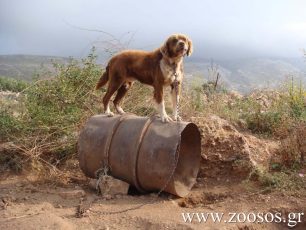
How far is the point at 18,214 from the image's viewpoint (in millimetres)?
4883

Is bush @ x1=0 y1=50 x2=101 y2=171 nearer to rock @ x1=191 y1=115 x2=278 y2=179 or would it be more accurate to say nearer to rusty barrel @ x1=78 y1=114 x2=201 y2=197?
rusty barrel @ x1=78 y1=114 x2=201 y2=197

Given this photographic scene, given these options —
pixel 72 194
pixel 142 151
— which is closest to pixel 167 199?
pixel 142 151

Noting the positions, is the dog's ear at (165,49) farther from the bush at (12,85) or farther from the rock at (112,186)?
the bush at (12,85)

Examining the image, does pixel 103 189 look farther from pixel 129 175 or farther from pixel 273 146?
pixel 273 146

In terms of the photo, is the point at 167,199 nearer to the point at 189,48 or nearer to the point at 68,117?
the point at 189,48

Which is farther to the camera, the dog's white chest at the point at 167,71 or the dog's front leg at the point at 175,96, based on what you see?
the dog's front leg at the point at 175,96

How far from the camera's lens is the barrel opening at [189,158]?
6.00 meters

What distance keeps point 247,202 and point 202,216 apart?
0.76m

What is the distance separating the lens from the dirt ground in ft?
15.1

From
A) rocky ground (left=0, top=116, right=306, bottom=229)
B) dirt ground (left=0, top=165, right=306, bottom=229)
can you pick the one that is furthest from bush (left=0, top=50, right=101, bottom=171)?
dirt ground (left=0, top=165, right=306, bottom=229)

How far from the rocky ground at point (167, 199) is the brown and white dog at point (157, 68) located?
43.2 inches

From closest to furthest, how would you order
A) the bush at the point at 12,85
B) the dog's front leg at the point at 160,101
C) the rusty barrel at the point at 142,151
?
1. the rusty barrel at the point at 142,151
2. the dog's front leg at the point at 160,101
3. the bush at the point at 12,85

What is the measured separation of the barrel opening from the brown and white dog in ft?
Result: 1.56

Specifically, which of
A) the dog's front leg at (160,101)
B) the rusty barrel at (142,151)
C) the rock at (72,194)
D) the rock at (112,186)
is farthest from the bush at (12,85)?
the dog's front leg at (160,101)
